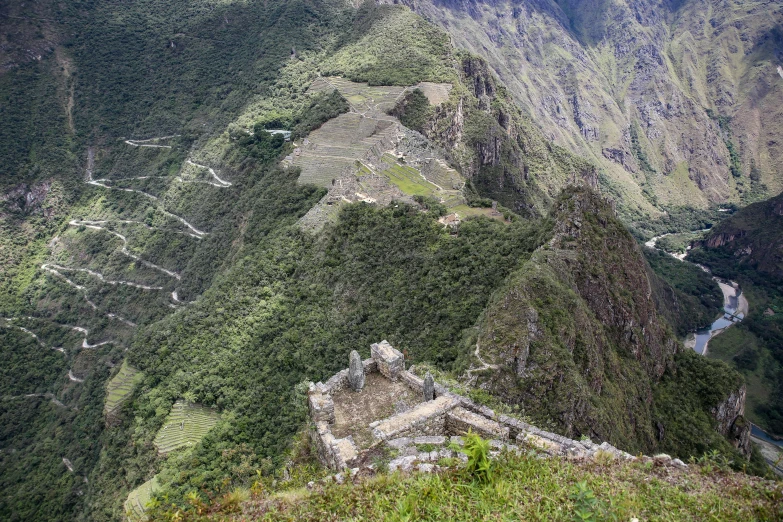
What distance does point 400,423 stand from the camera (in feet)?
53.9

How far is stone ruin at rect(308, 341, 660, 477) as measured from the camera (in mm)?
14648

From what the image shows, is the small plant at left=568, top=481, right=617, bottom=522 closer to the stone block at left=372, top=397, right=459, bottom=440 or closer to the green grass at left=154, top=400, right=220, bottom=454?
the stone block at left=372, top=397, right=459, bottom=440

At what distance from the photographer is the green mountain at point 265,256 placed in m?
37.0

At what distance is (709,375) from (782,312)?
322 ft

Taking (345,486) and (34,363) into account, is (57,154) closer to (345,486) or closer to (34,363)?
(34,363)

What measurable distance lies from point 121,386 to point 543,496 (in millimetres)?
49991

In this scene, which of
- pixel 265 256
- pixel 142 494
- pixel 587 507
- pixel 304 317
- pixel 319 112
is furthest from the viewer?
pixel 319 112

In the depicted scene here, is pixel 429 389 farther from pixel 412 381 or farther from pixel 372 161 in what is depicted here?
pixel 372 161

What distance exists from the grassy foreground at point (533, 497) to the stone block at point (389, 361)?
836 cm

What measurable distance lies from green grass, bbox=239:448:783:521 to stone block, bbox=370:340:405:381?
27.9 ft

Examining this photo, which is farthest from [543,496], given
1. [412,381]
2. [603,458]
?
[412,381]

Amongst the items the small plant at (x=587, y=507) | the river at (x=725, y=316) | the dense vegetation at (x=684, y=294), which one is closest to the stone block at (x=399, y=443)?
the small plant at (x=587, y=507)

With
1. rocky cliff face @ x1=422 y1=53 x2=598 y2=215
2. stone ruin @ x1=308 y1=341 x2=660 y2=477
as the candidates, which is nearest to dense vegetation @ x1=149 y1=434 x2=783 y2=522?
stone ruin @ x1=308 y1=341 x2=660 y2=477

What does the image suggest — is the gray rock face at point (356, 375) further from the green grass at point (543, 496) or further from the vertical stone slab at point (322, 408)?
the green grass at point (543, 496)
